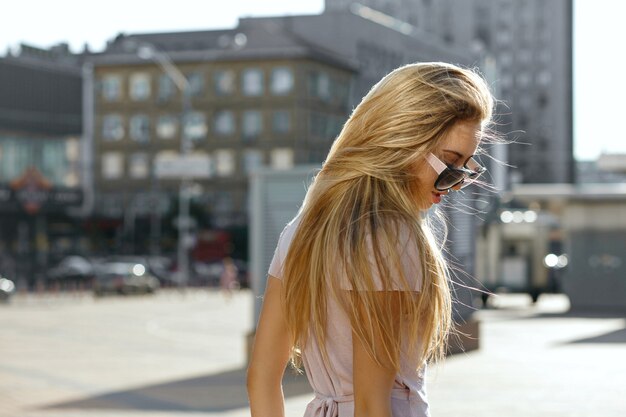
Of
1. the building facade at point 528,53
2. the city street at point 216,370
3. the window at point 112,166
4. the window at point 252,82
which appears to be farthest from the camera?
the building facade at point 528,53

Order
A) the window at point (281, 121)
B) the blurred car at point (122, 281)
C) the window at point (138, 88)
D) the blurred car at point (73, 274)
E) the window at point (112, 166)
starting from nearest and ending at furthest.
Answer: the blurred car at point (122, 281), the blurred car at point (73, 274), the window at point (281, 121), the window at point (112, 166), the window at point (138, 88)

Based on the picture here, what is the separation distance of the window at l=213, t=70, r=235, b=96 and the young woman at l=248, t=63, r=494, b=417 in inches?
3540

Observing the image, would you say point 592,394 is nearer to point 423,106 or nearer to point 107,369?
point 107,369

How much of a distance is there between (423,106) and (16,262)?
248 feet

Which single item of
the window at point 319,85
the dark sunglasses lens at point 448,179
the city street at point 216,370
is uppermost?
the window at point 319,85

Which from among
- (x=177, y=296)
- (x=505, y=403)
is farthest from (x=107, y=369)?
(x=177, y=296)

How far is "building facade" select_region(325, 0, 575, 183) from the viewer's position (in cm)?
14188

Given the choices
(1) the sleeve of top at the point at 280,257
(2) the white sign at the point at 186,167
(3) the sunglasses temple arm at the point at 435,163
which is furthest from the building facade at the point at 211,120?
(3) the sunglasses temple arm at the point at 435,163

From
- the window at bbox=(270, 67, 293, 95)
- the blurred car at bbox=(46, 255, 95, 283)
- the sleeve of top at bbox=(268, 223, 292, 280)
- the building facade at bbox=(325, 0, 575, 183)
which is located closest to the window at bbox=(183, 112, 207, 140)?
the window at bbox=(270, 67, 293, 95)

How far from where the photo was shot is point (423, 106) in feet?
8.75

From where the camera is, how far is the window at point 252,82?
91062mm

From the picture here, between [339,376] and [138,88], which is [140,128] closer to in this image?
[138,88]

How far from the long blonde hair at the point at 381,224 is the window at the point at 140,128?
302ft

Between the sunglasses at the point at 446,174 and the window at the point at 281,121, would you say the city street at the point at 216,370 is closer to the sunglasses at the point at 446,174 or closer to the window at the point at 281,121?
the sunglasses at the point at 446,174
